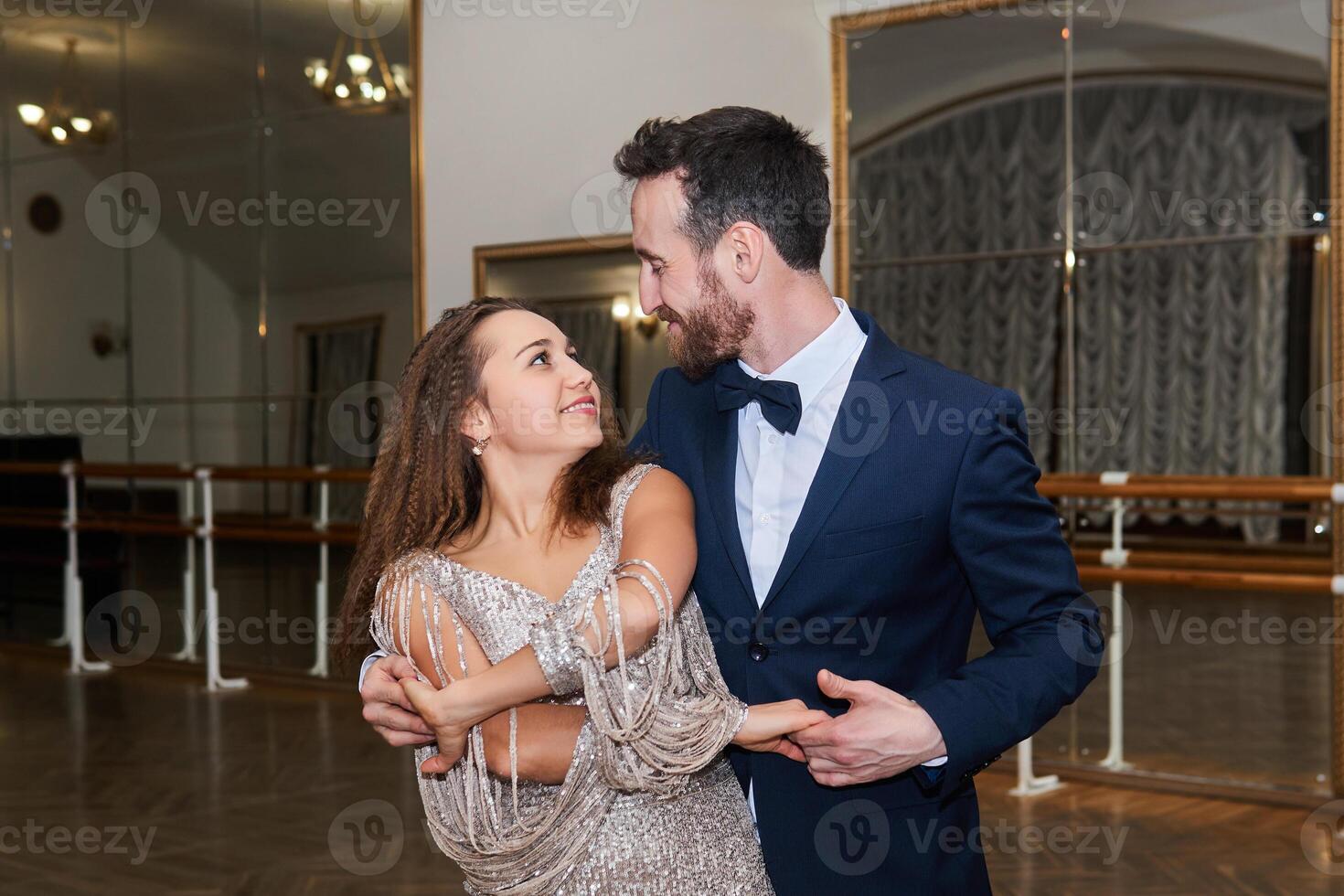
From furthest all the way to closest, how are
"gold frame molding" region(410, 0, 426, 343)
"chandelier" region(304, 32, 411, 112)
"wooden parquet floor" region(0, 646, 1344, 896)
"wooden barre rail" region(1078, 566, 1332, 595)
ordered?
1. "chandelier" region(304, 32, 411, 112)
2. "gold frame molding" region(410, 0, 426, 343)
3. "wooden barre rail" region(1078, 566, 1332, 595)
4. "wooden parquet floor" region(0, 646, 1344, 896)

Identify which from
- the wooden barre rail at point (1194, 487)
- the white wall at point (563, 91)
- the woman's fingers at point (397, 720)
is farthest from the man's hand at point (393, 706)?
the white wall at point (563, 91)

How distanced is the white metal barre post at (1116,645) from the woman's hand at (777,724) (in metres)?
3.47

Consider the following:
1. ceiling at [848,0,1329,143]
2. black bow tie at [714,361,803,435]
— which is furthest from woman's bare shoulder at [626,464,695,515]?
ceiling at [848,0,1329,143]

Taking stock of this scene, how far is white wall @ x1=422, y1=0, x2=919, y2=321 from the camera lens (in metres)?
5.48

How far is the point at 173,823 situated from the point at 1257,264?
4.26m

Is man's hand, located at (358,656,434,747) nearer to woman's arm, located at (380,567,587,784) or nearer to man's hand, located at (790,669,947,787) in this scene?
woman's arm, located at (380,567,587,784)

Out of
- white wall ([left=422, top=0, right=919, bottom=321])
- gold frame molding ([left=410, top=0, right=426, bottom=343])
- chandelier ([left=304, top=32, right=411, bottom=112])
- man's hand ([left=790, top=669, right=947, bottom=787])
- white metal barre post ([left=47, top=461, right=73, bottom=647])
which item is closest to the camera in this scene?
man's hand ([left=790, top=669, right=947, bottom=787])

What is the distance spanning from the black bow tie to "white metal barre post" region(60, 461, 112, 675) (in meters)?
6.63

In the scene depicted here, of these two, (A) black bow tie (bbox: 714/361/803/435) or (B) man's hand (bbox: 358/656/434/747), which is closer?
(B) man's hand (bbox: 358/656/434/747)

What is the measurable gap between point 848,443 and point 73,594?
6.99 meters

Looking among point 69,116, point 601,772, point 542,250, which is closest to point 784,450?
point 601,772

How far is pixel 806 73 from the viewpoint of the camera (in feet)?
17.8

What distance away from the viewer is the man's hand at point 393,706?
1581 millimetres

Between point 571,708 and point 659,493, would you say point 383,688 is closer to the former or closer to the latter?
point 571,708
